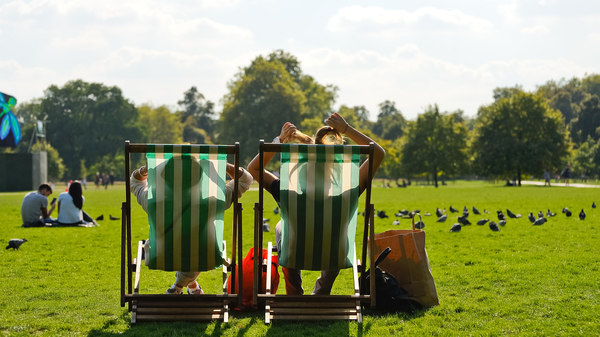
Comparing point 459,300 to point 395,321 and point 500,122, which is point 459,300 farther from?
point 500,122

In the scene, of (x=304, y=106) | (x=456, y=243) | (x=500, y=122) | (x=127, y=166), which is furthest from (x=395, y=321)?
(x=304, y=106)

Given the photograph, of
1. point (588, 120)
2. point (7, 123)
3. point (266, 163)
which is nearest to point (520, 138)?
point (588, 120)

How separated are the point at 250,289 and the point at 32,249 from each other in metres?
6.03

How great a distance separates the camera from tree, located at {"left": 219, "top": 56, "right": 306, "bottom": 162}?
217ft

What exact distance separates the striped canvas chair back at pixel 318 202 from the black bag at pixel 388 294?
653 mm

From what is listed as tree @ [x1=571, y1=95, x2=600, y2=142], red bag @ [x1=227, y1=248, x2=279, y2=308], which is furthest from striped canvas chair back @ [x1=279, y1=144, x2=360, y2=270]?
tree @ [x1=571, y1=95, x2=600, y2=142]

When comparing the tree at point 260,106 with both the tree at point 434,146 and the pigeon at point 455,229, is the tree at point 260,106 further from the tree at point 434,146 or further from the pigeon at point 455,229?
the pigeon at point 455,229

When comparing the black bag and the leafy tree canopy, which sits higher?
the leafy tree canopy

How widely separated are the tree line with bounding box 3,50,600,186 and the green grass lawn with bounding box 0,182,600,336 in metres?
44.5

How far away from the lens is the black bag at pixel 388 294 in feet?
17.3

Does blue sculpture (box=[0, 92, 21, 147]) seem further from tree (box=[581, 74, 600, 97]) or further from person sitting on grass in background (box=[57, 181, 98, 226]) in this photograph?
tree (box=[581, 74, 600, 97])

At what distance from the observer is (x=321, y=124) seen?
65.2m

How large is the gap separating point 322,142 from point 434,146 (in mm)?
52837

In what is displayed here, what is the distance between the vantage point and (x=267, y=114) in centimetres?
6588
